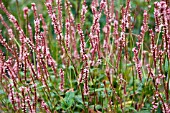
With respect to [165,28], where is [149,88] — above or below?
below

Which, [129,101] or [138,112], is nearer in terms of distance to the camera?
[138,112]

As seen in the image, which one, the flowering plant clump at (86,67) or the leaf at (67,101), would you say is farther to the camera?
the leaf at (67,101)

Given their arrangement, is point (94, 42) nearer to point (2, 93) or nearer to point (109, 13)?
point (109, 13)

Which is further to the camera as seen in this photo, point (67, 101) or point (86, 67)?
point (67, 101)

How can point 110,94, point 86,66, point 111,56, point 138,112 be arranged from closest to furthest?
point 86,66, point 138,112, point 110,94, point 111,56

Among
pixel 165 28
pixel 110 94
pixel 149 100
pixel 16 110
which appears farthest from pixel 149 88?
pixel 16 110

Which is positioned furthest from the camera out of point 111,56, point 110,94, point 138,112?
point 111,56

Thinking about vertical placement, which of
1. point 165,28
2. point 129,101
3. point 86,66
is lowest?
point 129,101

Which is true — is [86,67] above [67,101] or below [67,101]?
above

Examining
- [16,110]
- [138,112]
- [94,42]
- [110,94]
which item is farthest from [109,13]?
[16,110]

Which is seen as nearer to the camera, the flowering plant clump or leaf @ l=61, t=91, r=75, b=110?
the flowering plant clump
